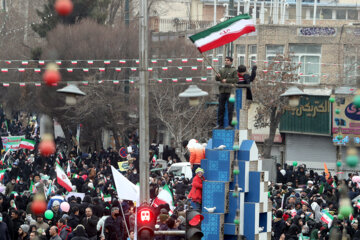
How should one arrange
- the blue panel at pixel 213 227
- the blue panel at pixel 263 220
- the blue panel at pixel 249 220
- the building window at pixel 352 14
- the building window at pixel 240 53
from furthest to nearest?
the building window at pixel 352 14 → the building window at pixel 240 53 → the blue panel at pixel 263 220 → the blue panel at pixel 249 220 → the blue panel at pixel 213 227

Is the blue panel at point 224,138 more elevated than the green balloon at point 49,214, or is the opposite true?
the blue panel at point 224,138

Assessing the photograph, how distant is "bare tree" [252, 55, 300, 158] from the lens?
40.1m

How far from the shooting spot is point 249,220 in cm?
1684

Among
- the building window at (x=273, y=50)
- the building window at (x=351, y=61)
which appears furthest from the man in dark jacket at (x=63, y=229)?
the building window at (x=273, y=50)

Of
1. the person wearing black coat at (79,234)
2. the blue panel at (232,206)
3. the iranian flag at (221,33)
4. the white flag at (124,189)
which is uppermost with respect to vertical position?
the iranian flag at (221,33)

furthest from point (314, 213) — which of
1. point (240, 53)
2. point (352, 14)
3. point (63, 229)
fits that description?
point (352, 14)

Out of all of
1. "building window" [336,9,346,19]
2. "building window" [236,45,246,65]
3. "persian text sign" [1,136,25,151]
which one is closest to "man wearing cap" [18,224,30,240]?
"persian text sign" [1,136,25,151]

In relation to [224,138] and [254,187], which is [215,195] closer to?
[254,187]

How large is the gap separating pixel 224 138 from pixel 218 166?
57cm

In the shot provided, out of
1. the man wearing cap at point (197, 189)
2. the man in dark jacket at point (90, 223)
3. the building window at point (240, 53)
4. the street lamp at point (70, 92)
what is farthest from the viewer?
the building window at point (240, 53)

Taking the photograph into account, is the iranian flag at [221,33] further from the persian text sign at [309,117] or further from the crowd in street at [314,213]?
the persian text sign at [309,117]

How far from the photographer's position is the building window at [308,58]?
4416 cm

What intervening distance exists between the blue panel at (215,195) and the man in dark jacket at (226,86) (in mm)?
1148

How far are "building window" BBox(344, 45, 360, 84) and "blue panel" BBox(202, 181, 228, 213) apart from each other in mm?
23383
